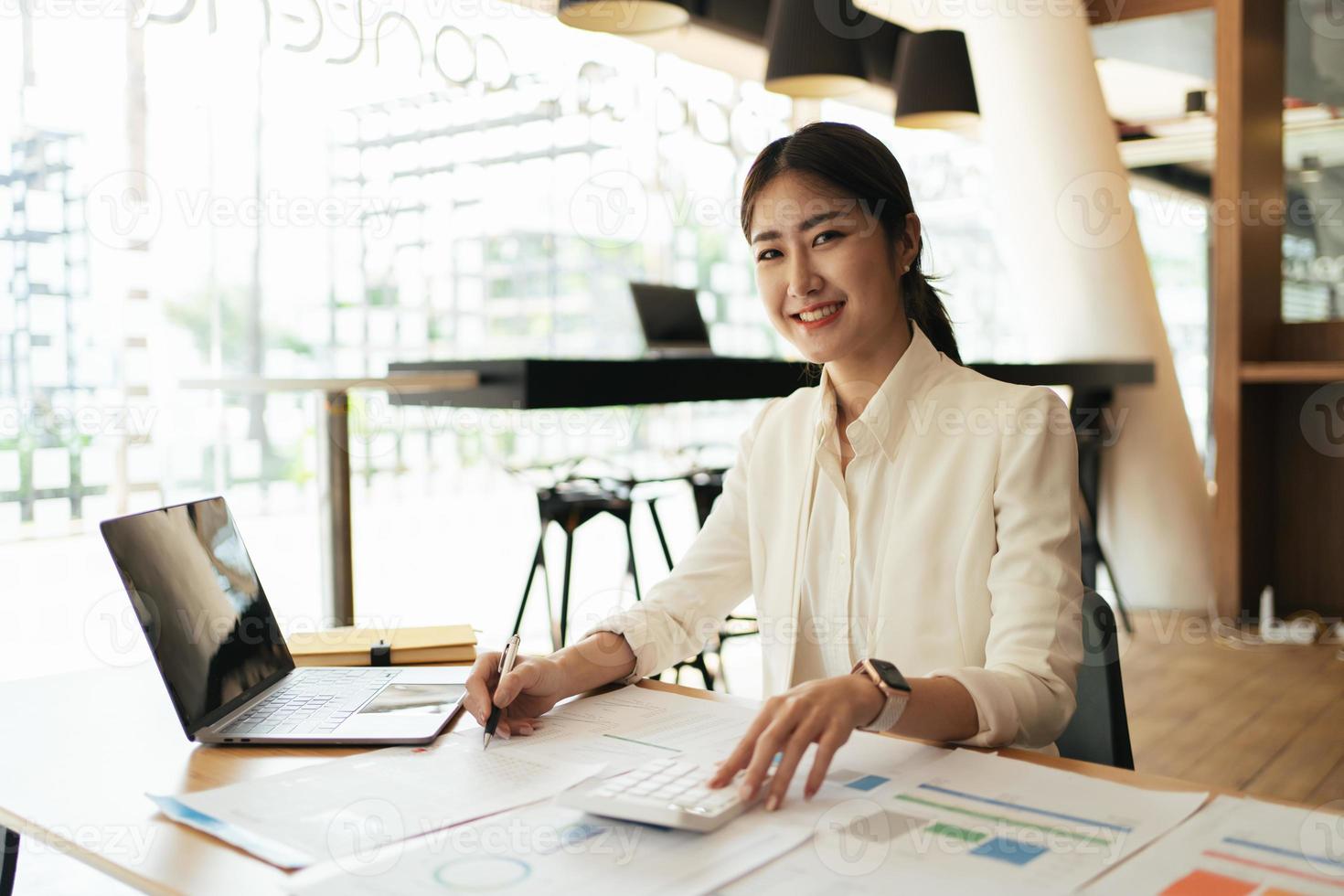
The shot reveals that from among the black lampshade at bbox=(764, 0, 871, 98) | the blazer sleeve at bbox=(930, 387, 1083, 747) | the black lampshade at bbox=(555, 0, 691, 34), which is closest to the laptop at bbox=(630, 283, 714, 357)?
the black lampshade at bbox=(764, 0, 871, 98)

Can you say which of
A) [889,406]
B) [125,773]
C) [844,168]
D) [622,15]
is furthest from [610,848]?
[622,15]

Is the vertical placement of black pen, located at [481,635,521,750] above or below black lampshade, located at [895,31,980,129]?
below

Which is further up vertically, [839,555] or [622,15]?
[622,15]

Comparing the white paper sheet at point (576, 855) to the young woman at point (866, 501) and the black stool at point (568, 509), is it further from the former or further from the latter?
the black stool at point (568, 509)

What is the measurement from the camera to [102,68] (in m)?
4.54

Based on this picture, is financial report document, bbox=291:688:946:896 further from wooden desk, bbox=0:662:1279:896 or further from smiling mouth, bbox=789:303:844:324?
smiling mouth, bbox=789:303:844:324

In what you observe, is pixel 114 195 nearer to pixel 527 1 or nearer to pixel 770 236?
pixel 527 1

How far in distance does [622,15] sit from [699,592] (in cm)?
215

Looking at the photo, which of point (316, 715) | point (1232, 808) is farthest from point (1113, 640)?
point (316, 715)

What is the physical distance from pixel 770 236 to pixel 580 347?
5.60 m

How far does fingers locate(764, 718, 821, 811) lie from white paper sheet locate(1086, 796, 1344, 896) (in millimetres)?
240

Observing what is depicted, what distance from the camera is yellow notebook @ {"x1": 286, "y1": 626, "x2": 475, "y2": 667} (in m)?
1.48

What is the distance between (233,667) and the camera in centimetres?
124

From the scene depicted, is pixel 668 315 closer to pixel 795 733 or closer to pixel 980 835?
pixel 795 733
